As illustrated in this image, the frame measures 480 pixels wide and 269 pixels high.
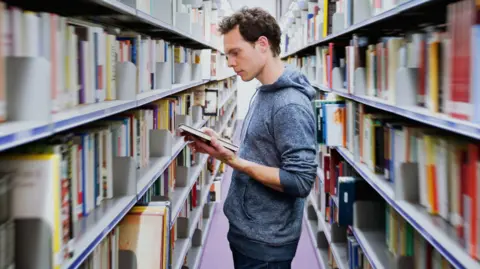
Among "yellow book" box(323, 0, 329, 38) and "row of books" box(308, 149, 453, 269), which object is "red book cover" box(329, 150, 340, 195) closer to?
"row of books" box(308, 149, 453, 269)

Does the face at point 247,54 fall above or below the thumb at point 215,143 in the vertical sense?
above

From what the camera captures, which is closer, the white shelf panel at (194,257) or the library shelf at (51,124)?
the library shelf at (51,124)

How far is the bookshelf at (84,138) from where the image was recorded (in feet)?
3.63

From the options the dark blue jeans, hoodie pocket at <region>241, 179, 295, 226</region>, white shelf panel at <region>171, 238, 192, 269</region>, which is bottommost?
white shelf panel at <region>171, 238, 192, 269</region>

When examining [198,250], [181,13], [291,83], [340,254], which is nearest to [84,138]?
[291,83]

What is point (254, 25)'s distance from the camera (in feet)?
7.04

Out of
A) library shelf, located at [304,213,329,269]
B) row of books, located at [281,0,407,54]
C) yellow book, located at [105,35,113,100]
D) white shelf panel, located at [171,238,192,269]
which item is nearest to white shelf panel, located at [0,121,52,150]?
yellow book, located at [105,35,113,100]

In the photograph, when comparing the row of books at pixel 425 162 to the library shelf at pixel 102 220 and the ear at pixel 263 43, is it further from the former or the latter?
the library shelf at pixel 102 220

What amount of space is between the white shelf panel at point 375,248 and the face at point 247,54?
3.18ft

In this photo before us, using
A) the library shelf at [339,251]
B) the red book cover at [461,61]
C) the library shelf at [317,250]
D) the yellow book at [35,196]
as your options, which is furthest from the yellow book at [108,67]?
the library shelf at [317,250]

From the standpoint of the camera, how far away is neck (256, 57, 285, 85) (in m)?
2.15

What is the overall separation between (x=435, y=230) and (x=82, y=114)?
1.08 meters

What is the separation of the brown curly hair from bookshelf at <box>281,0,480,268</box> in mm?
314

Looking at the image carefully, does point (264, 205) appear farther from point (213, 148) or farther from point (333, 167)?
point (333, 167)
